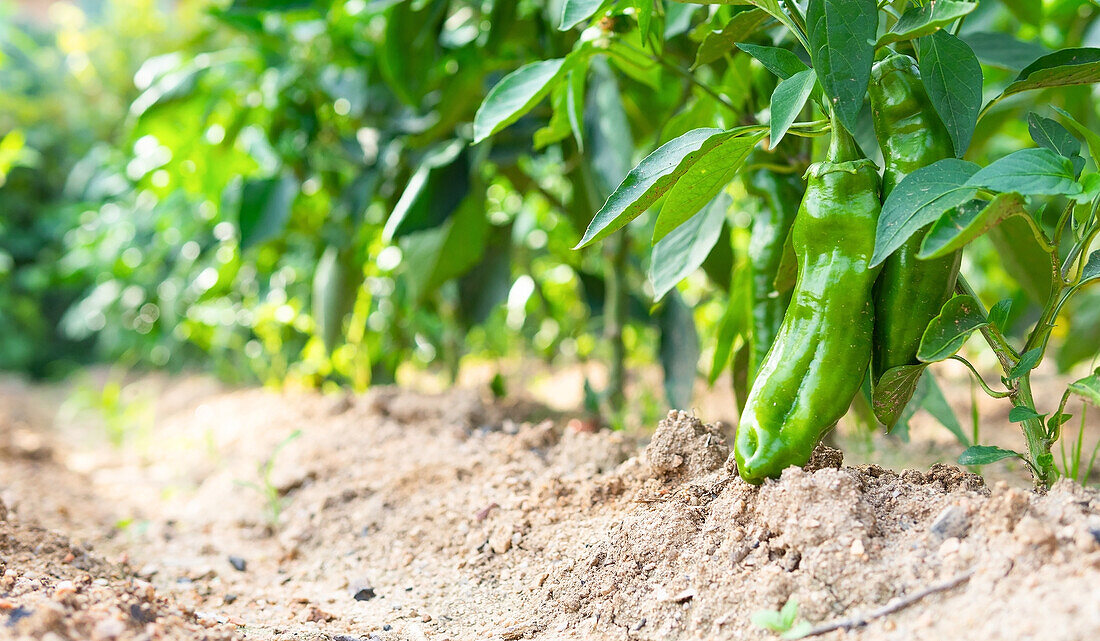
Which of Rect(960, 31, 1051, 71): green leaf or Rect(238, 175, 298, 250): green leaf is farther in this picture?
Rect(238, 175, 298, 250): green leaf

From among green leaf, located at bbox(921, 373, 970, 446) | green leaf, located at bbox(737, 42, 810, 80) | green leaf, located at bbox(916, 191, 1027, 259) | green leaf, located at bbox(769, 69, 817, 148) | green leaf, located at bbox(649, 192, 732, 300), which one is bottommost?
green leaf, located at bbox(921, 373, 970, 446)

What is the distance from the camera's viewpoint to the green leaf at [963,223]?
2.08 feet

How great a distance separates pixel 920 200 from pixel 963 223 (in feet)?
0.12

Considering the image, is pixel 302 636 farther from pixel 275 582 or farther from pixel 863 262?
pixel 863 262

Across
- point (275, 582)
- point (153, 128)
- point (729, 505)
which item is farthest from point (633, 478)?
point (153, 128)

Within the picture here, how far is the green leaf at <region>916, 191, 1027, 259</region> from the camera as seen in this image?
0.63 m

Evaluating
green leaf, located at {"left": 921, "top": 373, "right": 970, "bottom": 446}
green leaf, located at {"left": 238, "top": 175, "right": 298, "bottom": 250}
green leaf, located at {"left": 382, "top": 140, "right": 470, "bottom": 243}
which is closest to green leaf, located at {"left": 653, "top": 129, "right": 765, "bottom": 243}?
green leaf, located at {"left": 921, "top": 373, "right": 970, "bottom": 446}

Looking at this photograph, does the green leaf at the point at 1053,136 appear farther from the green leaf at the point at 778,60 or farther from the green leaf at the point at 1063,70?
the green leaf at the point at 778,60

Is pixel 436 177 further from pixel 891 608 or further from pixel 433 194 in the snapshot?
pixel 891 608

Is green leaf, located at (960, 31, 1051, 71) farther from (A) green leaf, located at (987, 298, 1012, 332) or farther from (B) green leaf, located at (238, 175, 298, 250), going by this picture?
(B) green leaf, located at (238, 175, 298, 250)

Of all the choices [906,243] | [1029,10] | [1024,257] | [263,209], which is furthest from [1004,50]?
[263,209]

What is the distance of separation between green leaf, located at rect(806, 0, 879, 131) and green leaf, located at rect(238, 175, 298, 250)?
1271 mm

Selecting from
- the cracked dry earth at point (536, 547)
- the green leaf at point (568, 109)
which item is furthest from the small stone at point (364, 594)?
the green leaf at point (568, 109)

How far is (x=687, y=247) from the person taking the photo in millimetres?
1062
